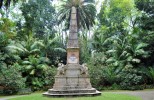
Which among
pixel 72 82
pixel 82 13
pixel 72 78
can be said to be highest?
pixel 82 13

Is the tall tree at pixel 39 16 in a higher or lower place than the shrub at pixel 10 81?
higher

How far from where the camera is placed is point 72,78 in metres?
19.2

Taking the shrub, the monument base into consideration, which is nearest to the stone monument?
the monument base

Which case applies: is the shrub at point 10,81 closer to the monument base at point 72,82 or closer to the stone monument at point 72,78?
the stone monument at point 72,78

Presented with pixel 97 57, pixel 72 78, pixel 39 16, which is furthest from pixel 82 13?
pixel 72 78

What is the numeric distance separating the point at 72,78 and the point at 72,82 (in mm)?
282

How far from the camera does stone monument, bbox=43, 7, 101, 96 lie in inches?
715

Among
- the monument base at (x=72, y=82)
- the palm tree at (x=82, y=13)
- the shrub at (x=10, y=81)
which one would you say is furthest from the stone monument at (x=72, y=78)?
the palm tree at (x=82, y=13)

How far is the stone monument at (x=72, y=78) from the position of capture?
18.2 meters

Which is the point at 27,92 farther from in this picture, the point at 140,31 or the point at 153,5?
the point at 153,5

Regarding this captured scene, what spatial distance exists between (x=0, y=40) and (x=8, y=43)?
51.0 inches

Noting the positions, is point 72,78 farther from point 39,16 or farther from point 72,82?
point 39,16

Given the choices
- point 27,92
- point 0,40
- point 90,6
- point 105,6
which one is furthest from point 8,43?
point 105,6

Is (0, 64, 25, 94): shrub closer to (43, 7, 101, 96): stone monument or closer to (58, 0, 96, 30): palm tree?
(43, 7, 101, 96): stone monument
